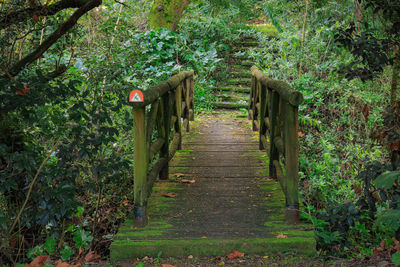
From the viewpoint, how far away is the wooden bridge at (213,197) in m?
2.93

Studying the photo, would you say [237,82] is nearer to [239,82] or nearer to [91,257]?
[239,82]

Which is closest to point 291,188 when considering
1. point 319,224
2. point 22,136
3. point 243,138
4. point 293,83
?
point 319,224

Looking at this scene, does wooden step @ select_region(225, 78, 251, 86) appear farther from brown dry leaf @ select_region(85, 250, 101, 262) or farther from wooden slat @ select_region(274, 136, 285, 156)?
brown dry leaf @ select_region(85, 250, 101, 262)

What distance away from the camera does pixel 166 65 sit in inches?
410

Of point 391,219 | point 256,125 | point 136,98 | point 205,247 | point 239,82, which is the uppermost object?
point 239,82

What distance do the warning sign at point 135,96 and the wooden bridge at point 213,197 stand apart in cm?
2

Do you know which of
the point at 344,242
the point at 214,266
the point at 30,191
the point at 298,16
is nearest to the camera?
the point at 214,266

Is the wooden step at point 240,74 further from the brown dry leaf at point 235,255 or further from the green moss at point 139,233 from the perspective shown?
the brown dry leaf at point 235,255

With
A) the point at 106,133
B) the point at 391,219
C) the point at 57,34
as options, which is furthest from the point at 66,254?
the point at 391,219

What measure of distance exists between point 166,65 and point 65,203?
7.71 metres

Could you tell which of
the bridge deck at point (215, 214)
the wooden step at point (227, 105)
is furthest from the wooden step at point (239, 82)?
the bridge deck at point (215, 214)

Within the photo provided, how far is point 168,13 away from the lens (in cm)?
1162

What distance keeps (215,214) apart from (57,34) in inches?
78.5

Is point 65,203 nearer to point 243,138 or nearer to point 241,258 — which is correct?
point 241,258
